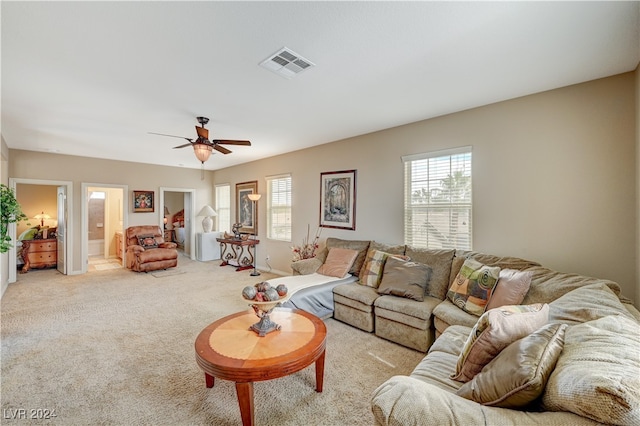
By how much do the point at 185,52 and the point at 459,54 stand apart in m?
2.08

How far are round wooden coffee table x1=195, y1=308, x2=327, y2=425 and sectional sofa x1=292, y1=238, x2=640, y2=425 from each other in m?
0.75

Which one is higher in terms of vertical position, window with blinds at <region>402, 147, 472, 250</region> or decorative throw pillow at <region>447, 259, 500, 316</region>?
window with blinds at <region>402, 147, 472, 250</region>

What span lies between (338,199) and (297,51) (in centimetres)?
283

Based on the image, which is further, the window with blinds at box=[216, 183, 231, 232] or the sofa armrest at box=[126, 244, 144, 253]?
the window with blinds at box=[216, 183, 231, 232]

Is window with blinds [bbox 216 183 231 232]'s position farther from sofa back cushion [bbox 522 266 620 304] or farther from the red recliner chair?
sofa back cushion [bbox 522 266 620 304]

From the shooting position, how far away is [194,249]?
751 cm

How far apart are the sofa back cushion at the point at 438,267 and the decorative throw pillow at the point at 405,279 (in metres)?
0.08

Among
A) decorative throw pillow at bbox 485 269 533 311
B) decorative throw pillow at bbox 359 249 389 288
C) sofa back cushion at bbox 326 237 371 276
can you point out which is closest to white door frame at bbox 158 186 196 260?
sofa back cushion at bbox 326 237 371 276

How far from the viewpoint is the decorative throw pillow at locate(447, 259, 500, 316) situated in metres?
2.42

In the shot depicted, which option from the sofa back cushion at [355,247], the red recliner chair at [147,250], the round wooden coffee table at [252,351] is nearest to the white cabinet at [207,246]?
the red recliner chair at [147,250]

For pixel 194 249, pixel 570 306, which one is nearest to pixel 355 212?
pixel 570 306

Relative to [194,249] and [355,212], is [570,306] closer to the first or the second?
[355,212]

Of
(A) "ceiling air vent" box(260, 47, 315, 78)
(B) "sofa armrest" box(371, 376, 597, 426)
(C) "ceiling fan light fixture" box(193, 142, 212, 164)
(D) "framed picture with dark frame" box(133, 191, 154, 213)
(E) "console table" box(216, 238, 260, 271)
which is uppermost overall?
(A) "ceiling air vent" box(260, 47, 315, 78)

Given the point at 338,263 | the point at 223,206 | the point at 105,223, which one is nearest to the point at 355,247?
the point at 338,263
